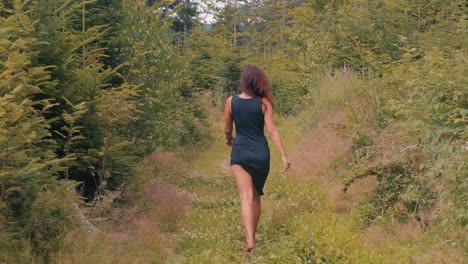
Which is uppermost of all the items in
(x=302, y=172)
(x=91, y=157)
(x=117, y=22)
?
(x=117, y=22)

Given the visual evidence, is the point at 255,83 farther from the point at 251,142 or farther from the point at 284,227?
the point at 284,227

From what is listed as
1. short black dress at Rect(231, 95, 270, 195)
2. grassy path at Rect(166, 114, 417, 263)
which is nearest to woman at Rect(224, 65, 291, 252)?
short black dress at Rect(231, 95, 270, 195)

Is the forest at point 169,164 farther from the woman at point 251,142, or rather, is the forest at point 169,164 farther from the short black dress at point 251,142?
the short black dress at point 251,142

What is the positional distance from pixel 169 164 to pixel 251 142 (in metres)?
6.59

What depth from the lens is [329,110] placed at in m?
13.8

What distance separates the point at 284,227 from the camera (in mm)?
7371

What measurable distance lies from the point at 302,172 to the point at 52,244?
20.6 feet

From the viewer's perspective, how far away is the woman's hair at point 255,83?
22.8 feet

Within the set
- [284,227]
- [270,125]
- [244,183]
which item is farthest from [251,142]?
[284,227]

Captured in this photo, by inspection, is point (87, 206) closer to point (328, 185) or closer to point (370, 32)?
point (328, 185)

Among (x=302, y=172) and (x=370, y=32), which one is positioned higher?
(x=370, y=32)

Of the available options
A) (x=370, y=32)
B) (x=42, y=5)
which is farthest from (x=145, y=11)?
(x=370, y=32)

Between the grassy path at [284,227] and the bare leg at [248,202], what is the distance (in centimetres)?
24

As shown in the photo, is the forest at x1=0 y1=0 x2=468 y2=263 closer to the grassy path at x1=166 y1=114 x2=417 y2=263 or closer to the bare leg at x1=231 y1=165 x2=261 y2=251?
the grassy path at x1=166 y1=114 x2=417 y2=263
